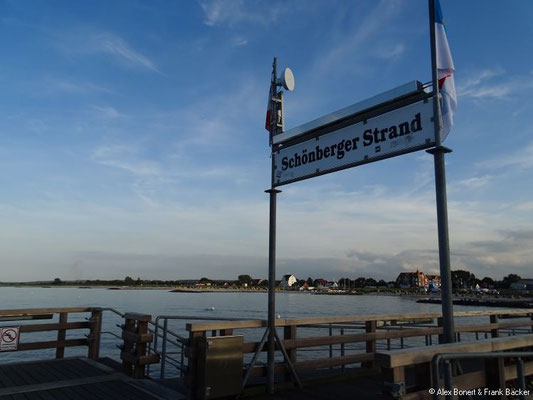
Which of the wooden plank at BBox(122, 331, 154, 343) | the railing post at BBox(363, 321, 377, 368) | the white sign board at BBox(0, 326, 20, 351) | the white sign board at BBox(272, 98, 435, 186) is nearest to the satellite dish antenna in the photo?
the white sign board at BBox(272, 98, 435, 186)

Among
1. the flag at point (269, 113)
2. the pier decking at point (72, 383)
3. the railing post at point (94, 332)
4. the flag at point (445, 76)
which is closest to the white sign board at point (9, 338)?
the pier decking at point (72, 383)

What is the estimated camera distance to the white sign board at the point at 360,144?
473cm

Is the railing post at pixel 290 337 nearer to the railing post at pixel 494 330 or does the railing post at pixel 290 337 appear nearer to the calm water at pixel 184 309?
the railing post at pixel 494 330

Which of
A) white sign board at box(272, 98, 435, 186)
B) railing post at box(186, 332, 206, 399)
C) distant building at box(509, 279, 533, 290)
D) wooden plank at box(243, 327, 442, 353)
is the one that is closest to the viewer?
white sign board at box(272, 98, 435, 186)

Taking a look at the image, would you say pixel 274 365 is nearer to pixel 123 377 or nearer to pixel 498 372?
pixel 123 377

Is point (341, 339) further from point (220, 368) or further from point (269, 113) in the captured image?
point (269, 113)

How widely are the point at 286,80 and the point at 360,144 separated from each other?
84.9 inches

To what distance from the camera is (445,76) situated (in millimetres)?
4621

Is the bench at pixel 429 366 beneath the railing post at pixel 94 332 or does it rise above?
above

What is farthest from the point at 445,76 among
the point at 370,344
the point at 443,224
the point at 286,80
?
the point at 370,344

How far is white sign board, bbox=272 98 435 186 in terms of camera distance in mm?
4727

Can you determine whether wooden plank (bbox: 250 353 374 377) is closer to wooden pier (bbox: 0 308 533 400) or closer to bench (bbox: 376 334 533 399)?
wooden pier (bbox: 0 308 533 400)

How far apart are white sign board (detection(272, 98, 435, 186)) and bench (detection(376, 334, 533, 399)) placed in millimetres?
2103

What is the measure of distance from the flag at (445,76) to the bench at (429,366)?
212 centimetres
